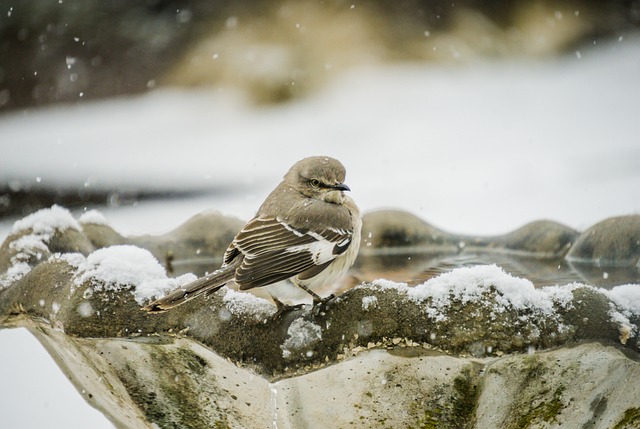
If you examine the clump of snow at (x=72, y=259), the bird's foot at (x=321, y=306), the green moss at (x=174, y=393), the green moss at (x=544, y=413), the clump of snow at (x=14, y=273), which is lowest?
the green moss at (x=174, y=393)

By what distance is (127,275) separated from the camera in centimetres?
198

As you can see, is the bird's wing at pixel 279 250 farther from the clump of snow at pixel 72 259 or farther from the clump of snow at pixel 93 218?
the clump of snow at pixel 93 218

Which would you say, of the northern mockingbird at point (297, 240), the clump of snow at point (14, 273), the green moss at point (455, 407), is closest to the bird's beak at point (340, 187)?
the northern mockingbird at point (297, 240)

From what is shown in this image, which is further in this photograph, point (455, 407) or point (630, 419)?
point (630, 419)

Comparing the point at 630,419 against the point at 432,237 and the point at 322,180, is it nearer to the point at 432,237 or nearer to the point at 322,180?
the point at 322,180

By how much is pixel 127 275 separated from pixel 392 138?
18.0ft

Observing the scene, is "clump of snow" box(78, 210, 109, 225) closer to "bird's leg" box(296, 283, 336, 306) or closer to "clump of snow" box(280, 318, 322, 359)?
"bird's leg" box(296, 283, 336, 306)

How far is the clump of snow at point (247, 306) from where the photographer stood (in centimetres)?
187

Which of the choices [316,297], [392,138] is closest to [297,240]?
[316,297]

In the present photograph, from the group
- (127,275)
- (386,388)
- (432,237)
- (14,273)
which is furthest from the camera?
(432,237)

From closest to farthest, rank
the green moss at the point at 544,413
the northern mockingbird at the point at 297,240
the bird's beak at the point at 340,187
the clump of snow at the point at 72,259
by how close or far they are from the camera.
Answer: the green moss at the point at 544,413 < the northern mockingbird at the point at 297,240 < the clump of snow at the point at 72,259 < the bird's beak at the point at 340,187

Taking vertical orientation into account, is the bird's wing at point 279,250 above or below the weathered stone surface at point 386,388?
above

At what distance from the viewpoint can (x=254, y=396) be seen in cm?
188

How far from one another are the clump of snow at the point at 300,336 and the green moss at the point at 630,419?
0.89 metres
